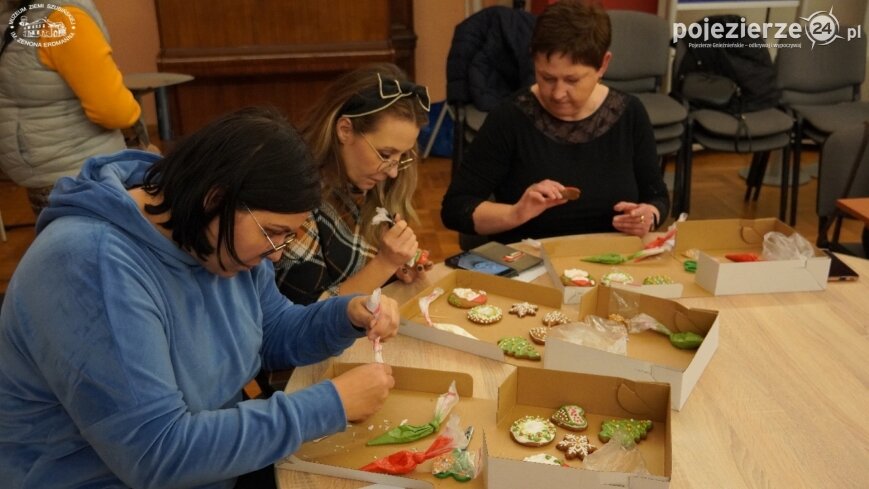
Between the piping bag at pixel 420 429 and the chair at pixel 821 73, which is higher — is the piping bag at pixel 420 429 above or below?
below

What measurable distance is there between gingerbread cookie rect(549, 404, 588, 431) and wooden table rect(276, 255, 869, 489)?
0.14 m

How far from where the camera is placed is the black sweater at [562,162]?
2.31 metres

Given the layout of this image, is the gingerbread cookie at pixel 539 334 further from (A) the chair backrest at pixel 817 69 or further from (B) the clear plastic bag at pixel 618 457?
(A) the chair backrest at pixel 817 69

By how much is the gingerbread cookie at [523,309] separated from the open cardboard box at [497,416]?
346 millimetres

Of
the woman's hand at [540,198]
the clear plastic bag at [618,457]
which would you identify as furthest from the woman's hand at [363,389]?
the woman's hand at [540,198]

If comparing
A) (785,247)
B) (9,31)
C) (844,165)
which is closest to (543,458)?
(785,247)

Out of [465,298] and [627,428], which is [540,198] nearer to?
[465,298]

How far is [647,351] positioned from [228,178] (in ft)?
2.90

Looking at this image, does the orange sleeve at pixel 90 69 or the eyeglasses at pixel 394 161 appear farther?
the orange sleeve at pixel 90 69

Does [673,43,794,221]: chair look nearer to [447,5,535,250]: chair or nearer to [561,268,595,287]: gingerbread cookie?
[447,5,535,250]: chair

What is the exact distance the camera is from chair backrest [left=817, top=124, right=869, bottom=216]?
8.80 ft

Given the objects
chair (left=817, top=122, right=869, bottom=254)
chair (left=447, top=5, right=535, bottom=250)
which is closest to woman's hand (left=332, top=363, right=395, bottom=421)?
chair (left=817, top=122, right=869, bottom=254)

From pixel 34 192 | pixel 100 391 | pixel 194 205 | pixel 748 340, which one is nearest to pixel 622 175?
pixel 748 340

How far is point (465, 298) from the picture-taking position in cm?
174
